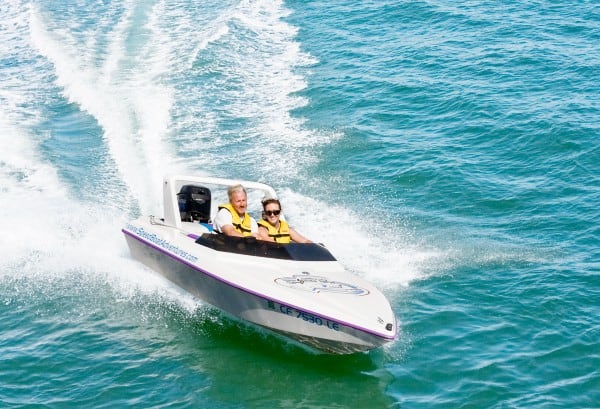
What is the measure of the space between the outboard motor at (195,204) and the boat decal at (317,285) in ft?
10.7

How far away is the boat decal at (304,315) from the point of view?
13527 mm

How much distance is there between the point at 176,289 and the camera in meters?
16.4

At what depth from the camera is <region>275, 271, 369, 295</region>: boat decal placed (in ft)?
46.2

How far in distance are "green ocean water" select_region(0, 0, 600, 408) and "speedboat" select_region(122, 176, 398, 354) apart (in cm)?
48

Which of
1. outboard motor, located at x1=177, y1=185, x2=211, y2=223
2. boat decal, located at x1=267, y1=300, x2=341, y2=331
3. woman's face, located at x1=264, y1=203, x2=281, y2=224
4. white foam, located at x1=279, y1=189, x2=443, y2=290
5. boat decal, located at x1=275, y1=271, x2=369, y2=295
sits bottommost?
white foam, located at x1=279, y1=189, x2=443, y2=290


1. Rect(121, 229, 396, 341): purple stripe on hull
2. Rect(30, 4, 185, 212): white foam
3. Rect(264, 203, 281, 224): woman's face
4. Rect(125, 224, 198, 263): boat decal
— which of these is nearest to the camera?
Rect(121, 229, 396, 341): purple stripe on hull

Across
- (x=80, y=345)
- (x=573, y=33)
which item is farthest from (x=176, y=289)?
(x=573, y=33)

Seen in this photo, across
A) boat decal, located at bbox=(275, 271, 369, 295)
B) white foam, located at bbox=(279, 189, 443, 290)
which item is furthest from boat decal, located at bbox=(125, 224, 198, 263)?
white foam, located at bbox=(279, 189, 443, 290)

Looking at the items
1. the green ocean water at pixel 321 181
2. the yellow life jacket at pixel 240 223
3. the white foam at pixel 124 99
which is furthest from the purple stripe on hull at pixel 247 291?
the white foam at pixel 124 99

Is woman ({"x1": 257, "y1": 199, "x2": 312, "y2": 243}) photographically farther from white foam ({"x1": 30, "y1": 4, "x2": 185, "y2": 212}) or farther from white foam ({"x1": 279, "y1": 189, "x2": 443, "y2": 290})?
white foam ({"x1": 30, "y1": 4, "x2": 185, "y2": 212})

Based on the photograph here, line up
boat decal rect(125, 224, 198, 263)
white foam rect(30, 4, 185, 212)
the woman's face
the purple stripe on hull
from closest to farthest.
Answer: the purple stripe on hull < the woman's face < boat decal rect(125, 224, 198, 263) < white foam rect(30, 4, 185, 212)

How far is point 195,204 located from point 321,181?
16.1 feet

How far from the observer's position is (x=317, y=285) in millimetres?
14180

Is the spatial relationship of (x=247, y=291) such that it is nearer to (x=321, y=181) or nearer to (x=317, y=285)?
(x=317, y=285)
